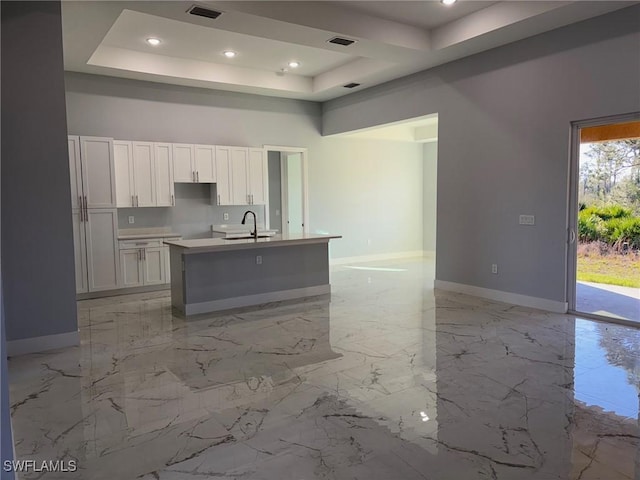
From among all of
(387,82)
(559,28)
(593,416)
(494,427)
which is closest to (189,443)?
(494,427)

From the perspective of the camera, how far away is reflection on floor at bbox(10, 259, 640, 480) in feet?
7.72

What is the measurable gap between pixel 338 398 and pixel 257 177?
17.4ft

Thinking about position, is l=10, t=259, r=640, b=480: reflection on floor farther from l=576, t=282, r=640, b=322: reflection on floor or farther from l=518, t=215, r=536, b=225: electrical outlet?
l=518, t=215, r=536, b=225: electrical outlet

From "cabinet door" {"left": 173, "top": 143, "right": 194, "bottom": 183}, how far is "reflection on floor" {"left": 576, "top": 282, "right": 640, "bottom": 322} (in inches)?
215

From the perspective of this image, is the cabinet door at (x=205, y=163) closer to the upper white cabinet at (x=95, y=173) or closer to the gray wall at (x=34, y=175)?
the upper white cabinet at (x=95, y=173)

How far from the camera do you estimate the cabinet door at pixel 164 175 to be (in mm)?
6914

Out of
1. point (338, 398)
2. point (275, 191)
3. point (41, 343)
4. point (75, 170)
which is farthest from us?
point (275, 191)

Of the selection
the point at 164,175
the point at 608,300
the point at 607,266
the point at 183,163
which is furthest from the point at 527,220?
the point at 164,175

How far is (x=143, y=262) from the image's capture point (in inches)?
262

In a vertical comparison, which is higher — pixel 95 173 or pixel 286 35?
pixel 286 35

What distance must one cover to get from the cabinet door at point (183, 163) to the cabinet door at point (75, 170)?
1.39 metres

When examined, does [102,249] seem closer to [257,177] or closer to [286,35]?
[257,177]

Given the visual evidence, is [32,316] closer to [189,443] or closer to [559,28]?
[189,443]

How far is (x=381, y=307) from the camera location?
222 inches
